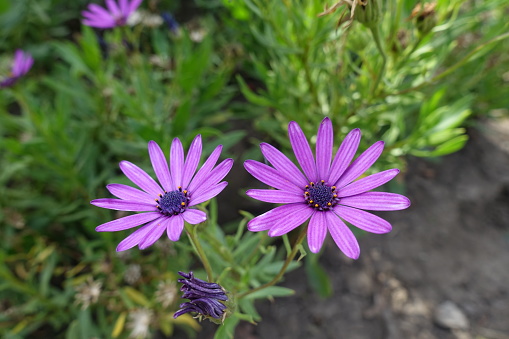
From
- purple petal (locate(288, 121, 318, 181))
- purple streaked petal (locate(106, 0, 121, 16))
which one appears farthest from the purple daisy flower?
purple streaked petal (locate(106, 0, 121, 16))

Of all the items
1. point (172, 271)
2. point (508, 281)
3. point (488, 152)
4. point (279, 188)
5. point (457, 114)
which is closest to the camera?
point (279, 188)

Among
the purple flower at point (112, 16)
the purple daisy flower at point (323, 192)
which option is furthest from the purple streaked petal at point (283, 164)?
the purple flower at point (112, 16)

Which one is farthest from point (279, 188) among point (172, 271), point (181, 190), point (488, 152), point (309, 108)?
point (488, 152)

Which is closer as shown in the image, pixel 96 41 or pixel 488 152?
pixel 96 41

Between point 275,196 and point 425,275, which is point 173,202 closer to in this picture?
point 275,196

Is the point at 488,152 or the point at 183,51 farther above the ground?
the point at 183,51

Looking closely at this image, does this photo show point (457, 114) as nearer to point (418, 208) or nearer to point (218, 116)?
point (418, 208)

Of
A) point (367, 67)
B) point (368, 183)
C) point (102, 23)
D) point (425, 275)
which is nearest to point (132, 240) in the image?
point (368, 183)
